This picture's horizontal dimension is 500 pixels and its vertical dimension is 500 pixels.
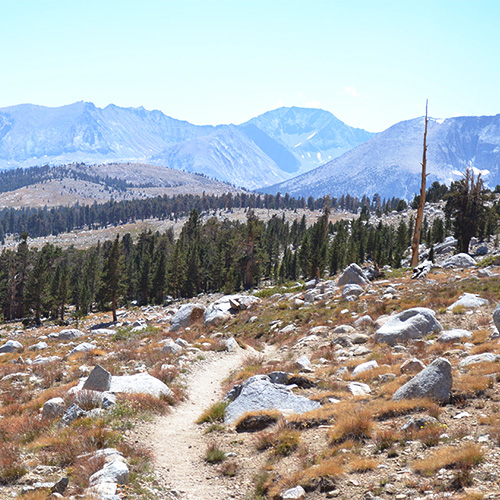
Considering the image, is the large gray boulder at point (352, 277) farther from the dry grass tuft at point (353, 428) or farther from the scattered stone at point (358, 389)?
the dry grass tuft at point (353, 428)

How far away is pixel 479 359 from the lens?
45.4 feet

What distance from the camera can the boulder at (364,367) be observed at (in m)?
15.8

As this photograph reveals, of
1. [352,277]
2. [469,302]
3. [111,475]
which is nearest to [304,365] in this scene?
[469,302]

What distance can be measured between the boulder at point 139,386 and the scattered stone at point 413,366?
8.10 meters

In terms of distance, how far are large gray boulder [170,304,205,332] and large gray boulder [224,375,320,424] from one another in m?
24.7

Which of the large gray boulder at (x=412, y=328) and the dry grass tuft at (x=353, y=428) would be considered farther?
the large gray boulder at (x=412, y=328)

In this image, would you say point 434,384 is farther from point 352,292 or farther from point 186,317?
point 186,317

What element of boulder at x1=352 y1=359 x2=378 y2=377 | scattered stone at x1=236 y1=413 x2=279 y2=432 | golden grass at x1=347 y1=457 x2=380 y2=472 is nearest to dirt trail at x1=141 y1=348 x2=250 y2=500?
scattered stone at x1=236 y1=413 x2=279 y2=432

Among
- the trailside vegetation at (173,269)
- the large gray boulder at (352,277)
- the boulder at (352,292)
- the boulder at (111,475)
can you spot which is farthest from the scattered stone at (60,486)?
the trailside vegetation at (173,269)

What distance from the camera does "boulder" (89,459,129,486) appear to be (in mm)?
9211

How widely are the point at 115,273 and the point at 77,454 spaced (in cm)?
5596

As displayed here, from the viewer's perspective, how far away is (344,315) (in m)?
26.5

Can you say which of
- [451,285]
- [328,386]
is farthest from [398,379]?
[451,285]

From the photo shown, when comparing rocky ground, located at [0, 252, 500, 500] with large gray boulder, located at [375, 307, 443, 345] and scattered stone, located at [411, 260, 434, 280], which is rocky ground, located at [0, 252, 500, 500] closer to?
large gray boulder, located at [375, 307, 443, 345]
